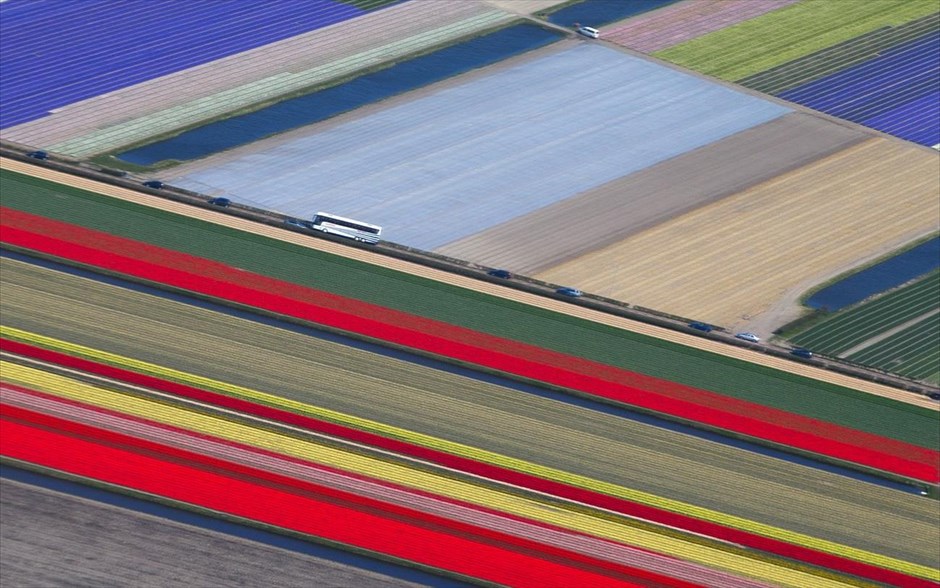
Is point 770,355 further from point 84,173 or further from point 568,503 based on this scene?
point 84,173

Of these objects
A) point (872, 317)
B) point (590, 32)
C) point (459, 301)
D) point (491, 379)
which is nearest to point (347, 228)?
point (459, 301)

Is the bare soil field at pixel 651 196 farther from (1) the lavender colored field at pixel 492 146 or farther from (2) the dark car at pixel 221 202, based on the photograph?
(2) the dark car at pixel 221 202

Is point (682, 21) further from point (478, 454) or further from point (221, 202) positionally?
point (478, 454)

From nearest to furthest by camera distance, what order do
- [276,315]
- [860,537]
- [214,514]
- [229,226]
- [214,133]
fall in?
[214,514], [860,537], [276,315], [229,226], [214,133]

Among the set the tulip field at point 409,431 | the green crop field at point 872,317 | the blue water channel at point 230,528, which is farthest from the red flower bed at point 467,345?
the blue water channel at point 230,528

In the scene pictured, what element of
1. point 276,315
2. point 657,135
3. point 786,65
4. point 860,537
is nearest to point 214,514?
point 276,315

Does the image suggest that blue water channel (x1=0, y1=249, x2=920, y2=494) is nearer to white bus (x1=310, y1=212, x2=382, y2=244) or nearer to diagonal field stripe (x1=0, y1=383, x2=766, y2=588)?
white bus (x1=310, y1=212, x2=382, y2=244)
